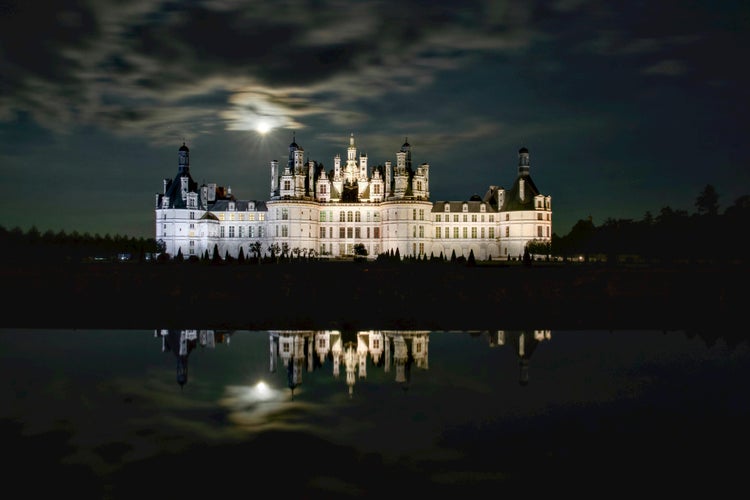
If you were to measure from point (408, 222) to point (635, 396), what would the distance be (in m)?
55.6

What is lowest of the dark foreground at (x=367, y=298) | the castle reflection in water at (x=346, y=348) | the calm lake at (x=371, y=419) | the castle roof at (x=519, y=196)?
the calm lake at (x=371, y=419)

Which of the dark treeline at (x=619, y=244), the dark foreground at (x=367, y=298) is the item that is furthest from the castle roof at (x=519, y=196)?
the dark foreground at (x=367, y=298)

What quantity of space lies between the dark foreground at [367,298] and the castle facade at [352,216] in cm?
2955

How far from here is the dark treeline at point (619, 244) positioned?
57.2 metres

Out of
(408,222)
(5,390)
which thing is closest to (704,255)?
(408,222)

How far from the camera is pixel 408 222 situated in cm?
6906

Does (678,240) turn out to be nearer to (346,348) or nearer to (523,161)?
(523,161)

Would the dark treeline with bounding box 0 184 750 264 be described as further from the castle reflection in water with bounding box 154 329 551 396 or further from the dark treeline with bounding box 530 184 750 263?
the castle reflection in water with bounding box 154 329 551 396

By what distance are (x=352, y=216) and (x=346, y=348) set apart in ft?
179

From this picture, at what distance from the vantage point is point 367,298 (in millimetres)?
30719

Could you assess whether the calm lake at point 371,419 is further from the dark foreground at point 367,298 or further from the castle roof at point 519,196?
the castle roof at point 519,196

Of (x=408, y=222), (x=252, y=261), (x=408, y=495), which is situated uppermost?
(x=408, y=222)

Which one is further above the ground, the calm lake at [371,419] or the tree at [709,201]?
the tree at [709,201]

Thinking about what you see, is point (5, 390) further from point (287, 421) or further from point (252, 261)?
point (252, 261)
